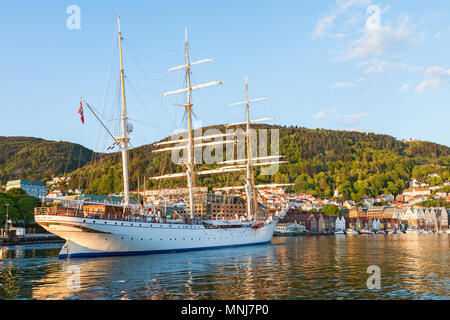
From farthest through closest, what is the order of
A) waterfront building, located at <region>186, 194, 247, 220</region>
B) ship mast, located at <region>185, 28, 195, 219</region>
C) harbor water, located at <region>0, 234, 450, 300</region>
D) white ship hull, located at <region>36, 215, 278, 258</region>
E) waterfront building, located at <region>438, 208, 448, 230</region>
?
waterfront building, located at <region>438, 208, 448, 230</region> → waterfront building, located at <region>186, 194, 247, 220</region> → ship mast, located at <region>185, 28, 195, 219</region> → white ship hull, located at <region>36, 215, 278, 258</region> → harbor water, located at <region>0, 234, 450, 300</region>

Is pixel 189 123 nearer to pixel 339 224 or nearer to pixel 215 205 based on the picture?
pixel 215 205

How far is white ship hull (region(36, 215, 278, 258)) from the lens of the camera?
35500 mm

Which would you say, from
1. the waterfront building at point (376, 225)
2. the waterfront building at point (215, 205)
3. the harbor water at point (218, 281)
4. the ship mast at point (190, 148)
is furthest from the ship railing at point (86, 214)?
the waterfront building at point (376, 225)

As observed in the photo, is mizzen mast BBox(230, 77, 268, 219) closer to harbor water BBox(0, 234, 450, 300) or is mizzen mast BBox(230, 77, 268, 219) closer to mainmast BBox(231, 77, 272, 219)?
mainmast BBox(231, 77, 272, 219)

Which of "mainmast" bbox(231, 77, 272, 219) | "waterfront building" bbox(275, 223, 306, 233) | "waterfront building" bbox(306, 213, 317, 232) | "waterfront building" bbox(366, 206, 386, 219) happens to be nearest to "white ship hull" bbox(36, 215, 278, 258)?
"mainmast" bbox(231, 77, 272, 219)

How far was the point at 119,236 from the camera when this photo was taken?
3712 cm

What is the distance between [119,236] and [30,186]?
15989 centimetres

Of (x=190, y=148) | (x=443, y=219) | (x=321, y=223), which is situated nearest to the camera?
(x=190, y=148)

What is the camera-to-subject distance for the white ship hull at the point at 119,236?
35500 mm

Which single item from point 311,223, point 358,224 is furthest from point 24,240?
point 358,224

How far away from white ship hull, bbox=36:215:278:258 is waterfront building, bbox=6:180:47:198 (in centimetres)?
15173

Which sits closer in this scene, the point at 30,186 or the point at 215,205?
the point at 215,205

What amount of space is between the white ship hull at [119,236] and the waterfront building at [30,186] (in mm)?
151727
